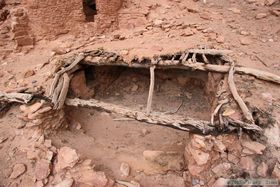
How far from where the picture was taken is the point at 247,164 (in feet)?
11.7

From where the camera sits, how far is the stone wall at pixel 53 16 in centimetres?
604

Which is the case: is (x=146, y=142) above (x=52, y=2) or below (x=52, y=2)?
below

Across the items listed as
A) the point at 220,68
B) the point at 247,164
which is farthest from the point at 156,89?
the point at 247,164

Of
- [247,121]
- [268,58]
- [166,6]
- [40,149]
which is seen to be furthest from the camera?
[166,6]

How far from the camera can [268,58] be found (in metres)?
5.03

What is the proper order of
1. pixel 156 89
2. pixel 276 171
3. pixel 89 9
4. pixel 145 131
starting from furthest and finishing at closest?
1. pixel 89 9
2. pixel 156 89
3. pixel 145 131
4. pixel 276 171

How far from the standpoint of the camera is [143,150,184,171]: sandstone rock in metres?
4.44

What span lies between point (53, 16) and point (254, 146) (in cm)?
508

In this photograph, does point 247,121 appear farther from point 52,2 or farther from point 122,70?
point 52,2

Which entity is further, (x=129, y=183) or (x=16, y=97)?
(x=16, y=97)

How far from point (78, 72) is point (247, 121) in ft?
12.3

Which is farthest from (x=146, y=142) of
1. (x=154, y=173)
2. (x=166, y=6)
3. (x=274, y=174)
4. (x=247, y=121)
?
(x=166, y=6)

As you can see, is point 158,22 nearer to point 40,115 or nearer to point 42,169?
point 40,115

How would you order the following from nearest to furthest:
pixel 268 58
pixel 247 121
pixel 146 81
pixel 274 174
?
pixel 274 174, pixel 247 121, pixel 268 58, pixel 146 81
